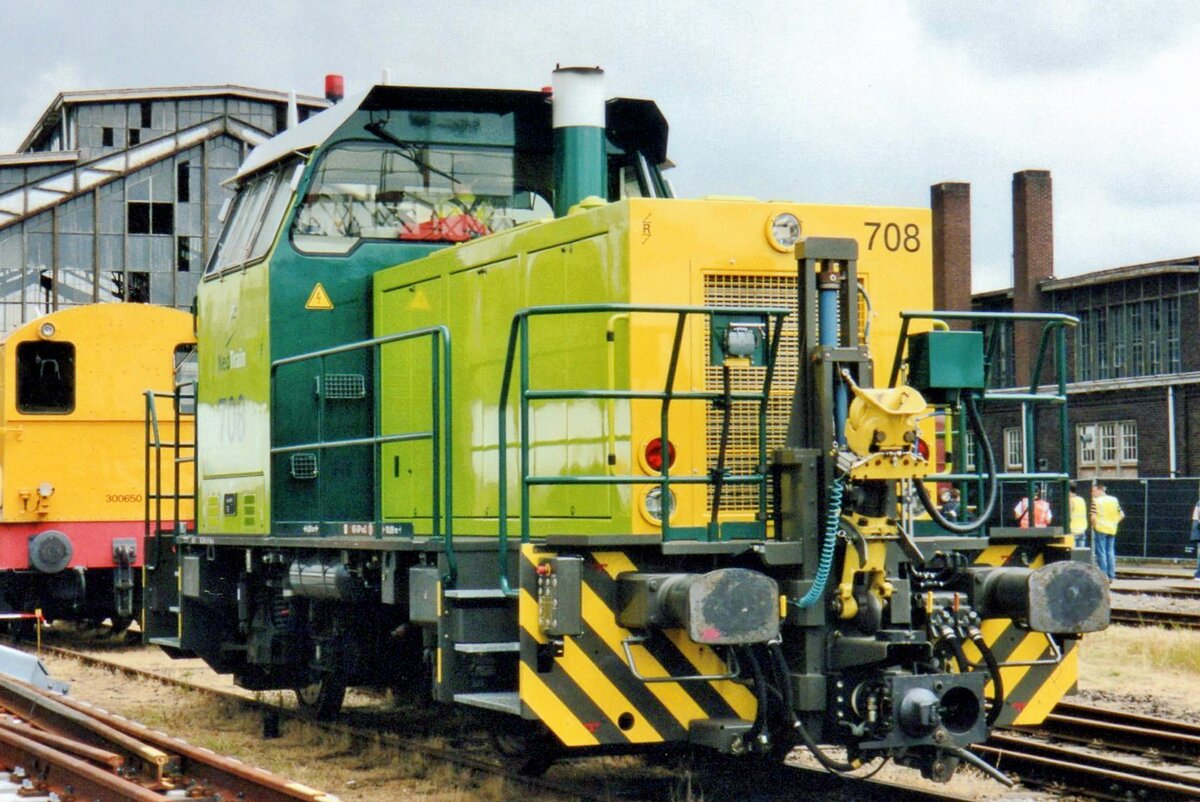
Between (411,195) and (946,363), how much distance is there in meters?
3.72

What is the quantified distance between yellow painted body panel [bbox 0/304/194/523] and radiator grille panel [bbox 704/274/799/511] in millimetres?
9284

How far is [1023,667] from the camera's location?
674 cm

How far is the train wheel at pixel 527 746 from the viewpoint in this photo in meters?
7.13

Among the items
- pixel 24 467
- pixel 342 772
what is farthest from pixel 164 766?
pixel 24 467

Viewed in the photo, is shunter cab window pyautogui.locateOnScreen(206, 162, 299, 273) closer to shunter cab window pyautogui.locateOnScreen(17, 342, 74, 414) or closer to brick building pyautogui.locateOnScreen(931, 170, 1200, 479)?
shunter cab window pyautogui.locateOnScreen(17, 342, 74, 414)

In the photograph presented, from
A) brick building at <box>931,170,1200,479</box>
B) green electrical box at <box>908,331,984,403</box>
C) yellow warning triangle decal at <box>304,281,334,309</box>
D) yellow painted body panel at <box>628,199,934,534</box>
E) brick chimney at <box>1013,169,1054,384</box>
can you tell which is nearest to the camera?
green electrical box at <box>908,331,984,403</box>

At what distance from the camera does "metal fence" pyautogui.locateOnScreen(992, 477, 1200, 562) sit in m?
30.1

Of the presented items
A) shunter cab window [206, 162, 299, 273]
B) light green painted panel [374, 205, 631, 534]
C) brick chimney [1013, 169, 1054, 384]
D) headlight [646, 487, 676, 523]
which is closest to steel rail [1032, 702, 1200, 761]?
headlight [646, 487, 676, 523]

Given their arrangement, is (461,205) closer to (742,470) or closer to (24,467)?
(742,470)

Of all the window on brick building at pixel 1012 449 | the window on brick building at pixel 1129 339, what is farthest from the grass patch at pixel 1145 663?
the window on brick building at pixel 1012 449

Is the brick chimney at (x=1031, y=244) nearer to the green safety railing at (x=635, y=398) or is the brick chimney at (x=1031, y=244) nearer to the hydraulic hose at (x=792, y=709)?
the green safety railing at (x=635, y=398)

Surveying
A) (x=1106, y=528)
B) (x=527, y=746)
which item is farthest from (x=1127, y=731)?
(x=1106, y=528)

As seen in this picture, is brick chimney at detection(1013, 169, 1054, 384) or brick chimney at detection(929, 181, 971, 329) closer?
brick chimney at detection(1013, 169, 1054, 384)

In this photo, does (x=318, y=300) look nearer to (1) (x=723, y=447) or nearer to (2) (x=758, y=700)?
(1) (x=723, y=447)
